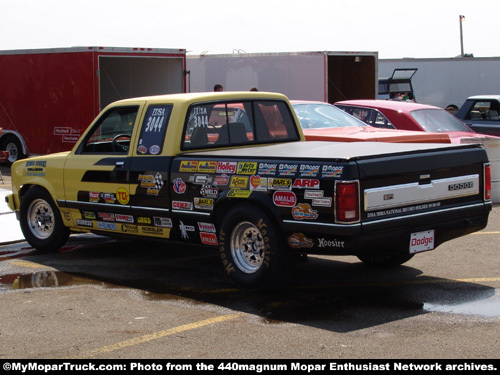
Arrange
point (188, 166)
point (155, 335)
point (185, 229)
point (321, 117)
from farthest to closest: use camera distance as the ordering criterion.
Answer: point (321, 117)
point (185, 229)
point (188, 166)
point (155, 335)

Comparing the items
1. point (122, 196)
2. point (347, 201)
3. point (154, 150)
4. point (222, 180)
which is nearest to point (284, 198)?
point (347, 201)

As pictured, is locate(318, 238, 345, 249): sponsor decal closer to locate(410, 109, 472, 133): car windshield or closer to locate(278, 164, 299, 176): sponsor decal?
locate(278, 164, 299, 176): sponsor decal

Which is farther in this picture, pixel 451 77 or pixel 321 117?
pixel 451 77

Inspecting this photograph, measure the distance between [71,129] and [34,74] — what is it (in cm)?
173

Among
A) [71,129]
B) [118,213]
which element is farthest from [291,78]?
[118,213]

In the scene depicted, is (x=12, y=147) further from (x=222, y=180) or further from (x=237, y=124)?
(x=222, y=180)

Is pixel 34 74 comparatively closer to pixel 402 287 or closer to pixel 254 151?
pixel 254 151

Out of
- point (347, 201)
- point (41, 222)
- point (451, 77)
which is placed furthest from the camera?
point (451, 77)

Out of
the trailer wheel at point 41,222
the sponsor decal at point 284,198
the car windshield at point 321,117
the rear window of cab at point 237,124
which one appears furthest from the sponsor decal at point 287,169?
the car windshield at point 321,117

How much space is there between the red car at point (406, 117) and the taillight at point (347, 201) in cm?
787

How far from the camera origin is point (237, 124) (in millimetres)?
8609

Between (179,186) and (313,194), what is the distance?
1673mm

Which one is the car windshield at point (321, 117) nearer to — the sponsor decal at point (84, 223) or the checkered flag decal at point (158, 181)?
the sponsor decal at point (84, 223)
